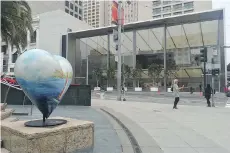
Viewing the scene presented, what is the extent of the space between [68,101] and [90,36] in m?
54.1

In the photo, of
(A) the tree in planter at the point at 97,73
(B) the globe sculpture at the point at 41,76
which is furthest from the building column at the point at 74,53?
(B) the globe sculpture at the point at 41,76

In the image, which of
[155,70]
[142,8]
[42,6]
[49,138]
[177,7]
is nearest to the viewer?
[49,138]

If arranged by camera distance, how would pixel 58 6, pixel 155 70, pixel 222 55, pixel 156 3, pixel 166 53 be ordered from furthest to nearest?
pixel 156 3 → pixel 58 6 → pixel 166 53 → pixel 155 70 → pixel 222 55

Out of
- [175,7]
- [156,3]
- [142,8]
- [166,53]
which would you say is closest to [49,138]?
[142,8]

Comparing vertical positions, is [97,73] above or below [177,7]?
below

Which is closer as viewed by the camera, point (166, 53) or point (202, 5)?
point (166, 53)

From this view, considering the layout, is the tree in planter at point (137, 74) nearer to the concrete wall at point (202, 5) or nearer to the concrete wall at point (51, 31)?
the concrete wall at point (51, 31)

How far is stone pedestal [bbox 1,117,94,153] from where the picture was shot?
470 centimetres

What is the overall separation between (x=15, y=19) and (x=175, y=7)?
9751 cm

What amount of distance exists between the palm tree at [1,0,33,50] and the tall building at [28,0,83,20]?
193 ft

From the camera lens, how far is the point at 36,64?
5.14 m

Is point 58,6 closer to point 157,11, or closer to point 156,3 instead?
point 157,11

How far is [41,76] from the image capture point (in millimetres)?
5199

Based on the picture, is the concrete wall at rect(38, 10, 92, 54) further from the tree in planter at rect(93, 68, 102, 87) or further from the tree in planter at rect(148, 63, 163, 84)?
the tree in planter at rect(148, 63, 163, 84)
